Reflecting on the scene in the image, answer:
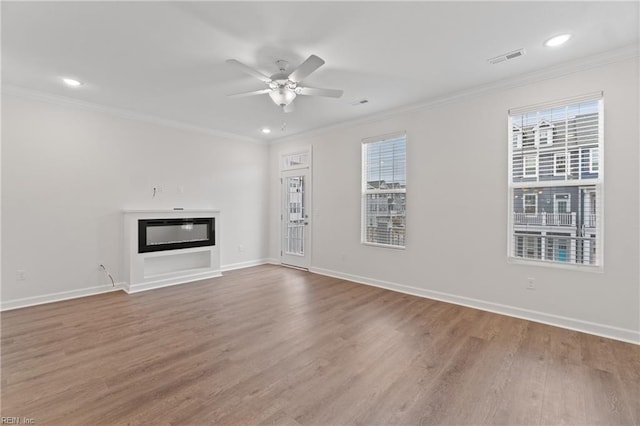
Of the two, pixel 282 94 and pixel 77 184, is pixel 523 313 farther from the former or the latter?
pixel 77 184

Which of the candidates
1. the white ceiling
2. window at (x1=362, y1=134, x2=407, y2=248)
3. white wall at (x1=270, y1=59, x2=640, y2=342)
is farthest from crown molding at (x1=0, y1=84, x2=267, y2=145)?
window at (x1=362, y1=134, x2=407, y2=248)

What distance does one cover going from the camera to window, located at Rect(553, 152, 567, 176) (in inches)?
125

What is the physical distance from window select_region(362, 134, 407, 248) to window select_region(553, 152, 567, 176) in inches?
71.5

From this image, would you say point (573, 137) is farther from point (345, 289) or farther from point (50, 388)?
point (50, 388)

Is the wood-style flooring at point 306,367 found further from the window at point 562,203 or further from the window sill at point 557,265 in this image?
the window at point 562,203

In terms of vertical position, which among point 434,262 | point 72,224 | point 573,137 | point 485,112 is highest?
point 485,112

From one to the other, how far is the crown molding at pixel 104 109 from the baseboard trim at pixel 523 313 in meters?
4.09

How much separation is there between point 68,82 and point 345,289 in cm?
466

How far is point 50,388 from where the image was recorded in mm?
2059

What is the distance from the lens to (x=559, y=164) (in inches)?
126

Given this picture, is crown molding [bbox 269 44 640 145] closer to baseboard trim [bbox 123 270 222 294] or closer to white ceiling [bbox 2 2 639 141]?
white ceiling [bbox 2 2 639 141]

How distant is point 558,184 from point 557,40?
4.79ft

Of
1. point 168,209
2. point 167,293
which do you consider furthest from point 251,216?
point 167,293

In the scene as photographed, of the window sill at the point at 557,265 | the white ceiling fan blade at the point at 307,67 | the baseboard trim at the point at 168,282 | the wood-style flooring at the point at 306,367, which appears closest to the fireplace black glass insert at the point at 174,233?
the baseboard trim at the point at 168,282
